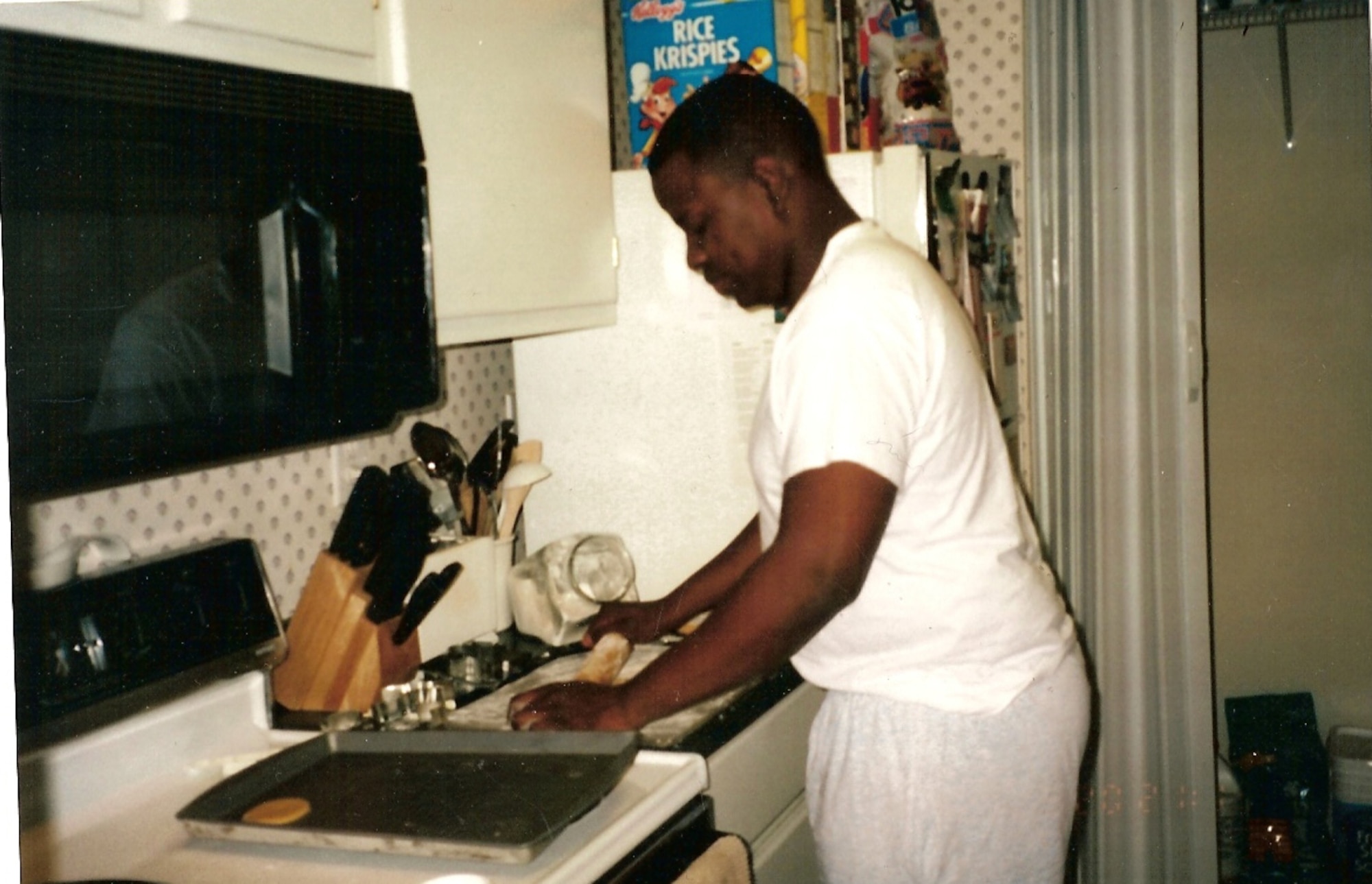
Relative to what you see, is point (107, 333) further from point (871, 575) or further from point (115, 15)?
point (871, 575)

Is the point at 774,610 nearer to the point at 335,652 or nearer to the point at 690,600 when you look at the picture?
the point at 690,600

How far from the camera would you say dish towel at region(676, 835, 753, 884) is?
1.11m

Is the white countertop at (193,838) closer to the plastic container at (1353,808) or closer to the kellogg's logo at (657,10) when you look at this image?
the kellogg's logo at (657,10)

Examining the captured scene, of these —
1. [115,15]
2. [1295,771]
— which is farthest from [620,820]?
[1295,771]

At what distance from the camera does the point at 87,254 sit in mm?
850

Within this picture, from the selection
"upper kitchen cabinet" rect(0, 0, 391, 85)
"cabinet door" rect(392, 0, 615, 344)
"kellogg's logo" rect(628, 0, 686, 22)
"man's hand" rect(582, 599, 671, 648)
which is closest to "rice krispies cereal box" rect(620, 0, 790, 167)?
"kellogg's logo" rect(628, 0, 686, 22)

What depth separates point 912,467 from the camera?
125 cm

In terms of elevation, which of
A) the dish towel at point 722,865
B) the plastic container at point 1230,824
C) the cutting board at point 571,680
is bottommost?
the plastic container at point 1230,824

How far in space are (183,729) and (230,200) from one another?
64 cm

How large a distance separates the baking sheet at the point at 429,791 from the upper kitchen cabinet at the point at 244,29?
706 millimetres

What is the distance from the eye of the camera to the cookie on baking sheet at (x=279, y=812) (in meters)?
1.06

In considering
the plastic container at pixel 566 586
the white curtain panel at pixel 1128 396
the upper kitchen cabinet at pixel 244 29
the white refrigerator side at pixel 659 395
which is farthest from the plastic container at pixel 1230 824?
the upper kitchen cabinet at pixel 244 29

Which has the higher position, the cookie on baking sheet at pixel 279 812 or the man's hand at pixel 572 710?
the man's hand at pixel 572 710

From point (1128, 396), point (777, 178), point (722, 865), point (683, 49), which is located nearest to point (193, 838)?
point (722, 865)
